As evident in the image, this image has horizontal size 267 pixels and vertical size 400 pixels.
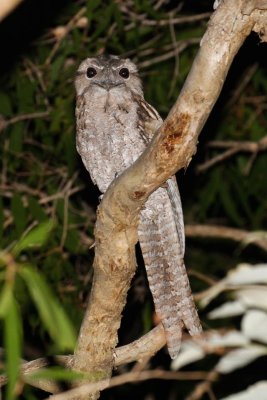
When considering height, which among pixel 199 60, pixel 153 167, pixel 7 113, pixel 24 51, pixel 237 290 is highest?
pixel 24 51

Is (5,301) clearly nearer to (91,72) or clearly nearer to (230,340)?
(230,340)

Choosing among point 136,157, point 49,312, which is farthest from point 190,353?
point 136,157

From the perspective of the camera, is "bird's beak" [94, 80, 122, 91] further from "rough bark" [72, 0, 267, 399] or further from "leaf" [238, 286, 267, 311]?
"leaf" [238, 286, 267, 311]

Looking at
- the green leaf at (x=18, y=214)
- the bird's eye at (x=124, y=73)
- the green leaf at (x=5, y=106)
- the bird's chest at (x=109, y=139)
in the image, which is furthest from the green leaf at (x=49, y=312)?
the green leaf at (x=5, y=106)

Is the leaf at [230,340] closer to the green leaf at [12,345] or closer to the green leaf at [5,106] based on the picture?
the green leaf at [12,345]

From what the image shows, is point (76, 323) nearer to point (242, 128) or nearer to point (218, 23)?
point (242, 128)

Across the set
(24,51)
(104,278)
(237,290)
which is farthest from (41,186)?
(237,290)
